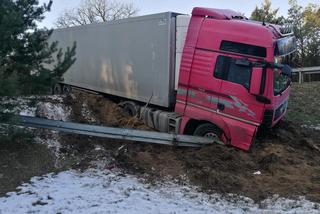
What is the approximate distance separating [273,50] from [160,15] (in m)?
3.26

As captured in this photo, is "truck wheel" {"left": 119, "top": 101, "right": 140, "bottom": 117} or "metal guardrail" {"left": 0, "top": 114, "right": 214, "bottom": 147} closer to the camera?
"metal guardrail" {"left": 0, "top": 114, "right": 214, "bottom": 147}

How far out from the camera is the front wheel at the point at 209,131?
8883mm

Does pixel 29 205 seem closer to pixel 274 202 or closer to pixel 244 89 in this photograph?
pixel 274 202

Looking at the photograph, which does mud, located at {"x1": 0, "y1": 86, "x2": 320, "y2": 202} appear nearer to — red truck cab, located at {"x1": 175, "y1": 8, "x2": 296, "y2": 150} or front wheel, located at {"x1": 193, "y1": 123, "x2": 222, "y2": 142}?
front wheel, located at {"x1": 193, "y1": 123, "x2": 222, "y2": 142}

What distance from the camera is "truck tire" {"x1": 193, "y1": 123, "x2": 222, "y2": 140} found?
8891 millimetres

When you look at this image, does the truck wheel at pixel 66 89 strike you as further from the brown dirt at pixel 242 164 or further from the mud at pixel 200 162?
the brown dirt at pixel 242 164

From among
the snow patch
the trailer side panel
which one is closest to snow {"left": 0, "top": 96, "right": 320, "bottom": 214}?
the trailer side panel

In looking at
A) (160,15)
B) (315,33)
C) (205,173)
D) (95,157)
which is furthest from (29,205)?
(315,33)

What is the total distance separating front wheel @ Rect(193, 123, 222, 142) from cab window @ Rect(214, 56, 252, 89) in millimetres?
1166

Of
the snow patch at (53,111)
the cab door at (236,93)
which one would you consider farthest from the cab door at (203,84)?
the snow patch at (53,111)

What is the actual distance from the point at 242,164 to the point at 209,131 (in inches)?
50.1

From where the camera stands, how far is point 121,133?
29.8 feet

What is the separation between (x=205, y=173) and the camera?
748 cm

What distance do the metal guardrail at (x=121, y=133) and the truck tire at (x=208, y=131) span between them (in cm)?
16
